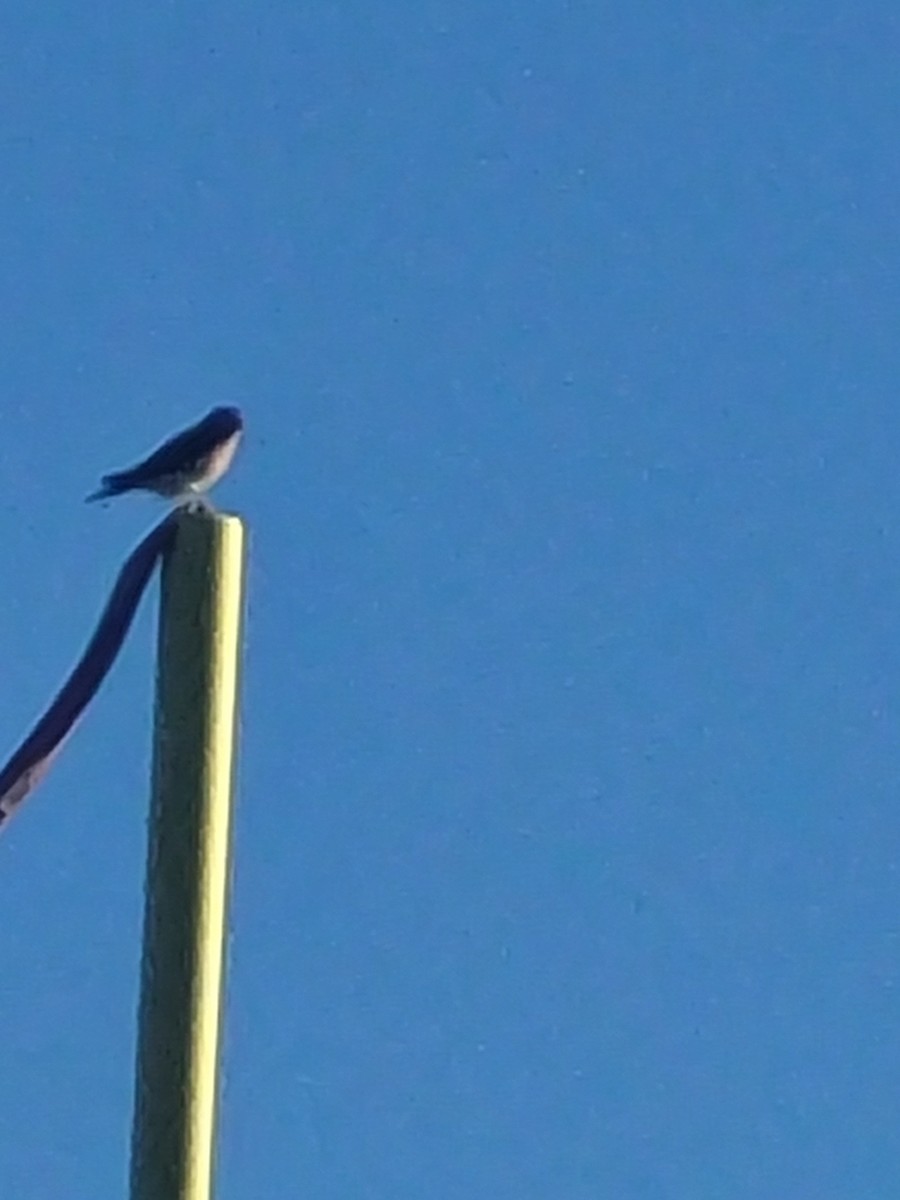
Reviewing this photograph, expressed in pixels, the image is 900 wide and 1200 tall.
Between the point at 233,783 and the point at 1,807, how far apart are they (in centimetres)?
30

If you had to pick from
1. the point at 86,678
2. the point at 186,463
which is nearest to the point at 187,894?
the point at 86,678

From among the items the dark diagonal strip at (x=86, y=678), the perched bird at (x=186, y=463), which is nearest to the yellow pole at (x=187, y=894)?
the dark diagonal strip at (x=86, y=678)

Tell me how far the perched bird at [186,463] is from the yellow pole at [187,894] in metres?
7.26

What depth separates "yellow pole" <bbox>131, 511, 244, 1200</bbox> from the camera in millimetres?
3609

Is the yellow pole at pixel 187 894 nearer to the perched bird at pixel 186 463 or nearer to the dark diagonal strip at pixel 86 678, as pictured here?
the dark diagonal strip at pixel 86 678

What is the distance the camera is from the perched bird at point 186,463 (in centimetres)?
1134

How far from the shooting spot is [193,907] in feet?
12.2

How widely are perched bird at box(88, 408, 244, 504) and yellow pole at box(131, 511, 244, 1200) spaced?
286 inches

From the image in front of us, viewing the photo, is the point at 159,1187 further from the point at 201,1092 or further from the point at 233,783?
the point at 233,783

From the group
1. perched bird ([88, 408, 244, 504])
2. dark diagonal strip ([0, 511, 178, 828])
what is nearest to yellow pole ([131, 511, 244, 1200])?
dark diagonal strip ([0, 511, 178, 828])

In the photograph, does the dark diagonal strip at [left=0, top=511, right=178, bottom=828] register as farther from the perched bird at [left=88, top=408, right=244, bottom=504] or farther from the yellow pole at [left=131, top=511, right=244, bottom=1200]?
the perched bird at [left=88, top=408, right=244, bottom=504]

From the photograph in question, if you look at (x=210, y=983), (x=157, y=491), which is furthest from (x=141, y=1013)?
(x=157, y=491)

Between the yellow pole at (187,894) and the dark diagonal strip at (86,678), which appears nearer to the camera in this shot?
the yellow pole at (187,894)

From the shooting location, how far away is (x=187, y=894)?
→ 3.72 m
